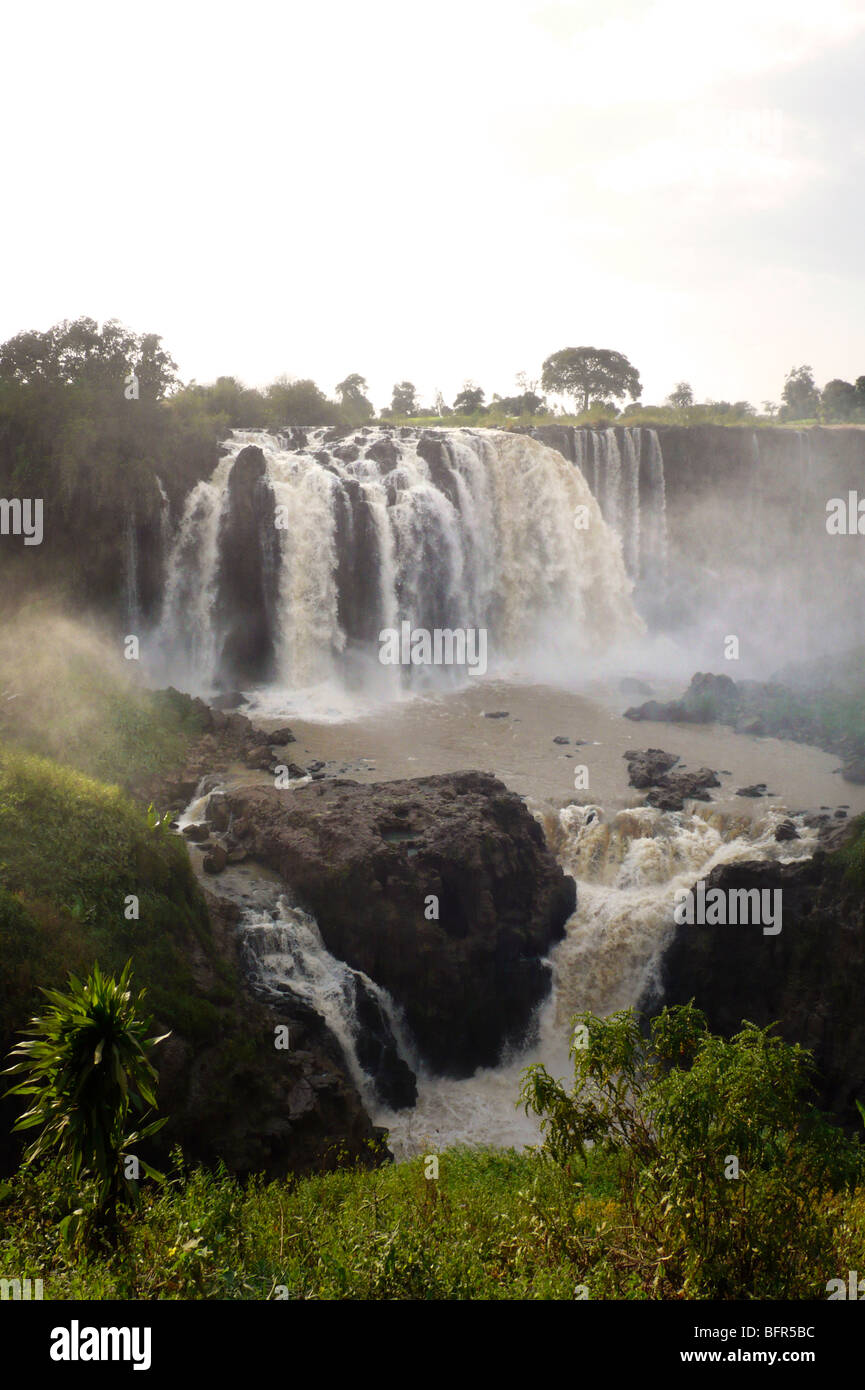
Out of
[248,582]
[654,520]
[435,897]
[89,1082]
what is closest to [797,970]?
[435,897]

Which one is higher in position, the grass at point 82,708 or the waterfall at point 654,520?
the waterfall at point 654,520

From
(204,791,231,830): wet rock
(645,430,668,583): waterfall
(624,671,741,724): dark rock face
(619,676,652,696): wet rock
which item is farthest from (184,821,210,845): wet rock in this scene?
(645,430,668,583): waterfall

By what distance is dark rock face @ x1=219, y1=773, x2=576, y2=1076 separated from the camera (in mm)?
15977

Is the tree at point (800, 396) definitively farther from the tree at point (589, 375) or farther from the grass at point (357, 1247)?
the grass at point (357, 1247)

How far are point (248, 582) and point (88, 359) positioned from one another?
10.2m

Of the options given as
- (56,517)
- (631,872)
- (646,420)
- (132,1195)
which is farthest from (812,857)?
(646,420)

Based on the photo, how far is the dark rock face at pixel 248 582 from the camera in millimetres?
30109

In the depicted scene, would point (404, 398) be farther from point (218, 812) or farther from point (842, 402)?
point (218, 812)

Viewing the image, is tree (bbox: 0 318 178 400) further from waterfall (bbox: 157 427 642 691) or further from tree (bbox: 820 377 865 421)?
tree (bbox: 820 377 865 421)

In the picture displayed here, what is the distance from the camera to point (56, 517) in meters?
28.1

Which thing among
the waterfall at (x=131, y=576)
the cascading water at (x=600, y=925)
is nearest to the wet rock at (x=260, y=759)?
the cascading water at (x=600, y=925)

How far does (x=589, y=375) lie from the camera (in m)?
63.2

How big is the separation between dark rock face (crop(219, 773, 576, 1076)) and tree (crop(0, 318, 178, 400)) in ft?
66.1

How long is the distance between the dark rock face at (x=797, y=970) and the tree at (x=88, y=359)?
26004mm
